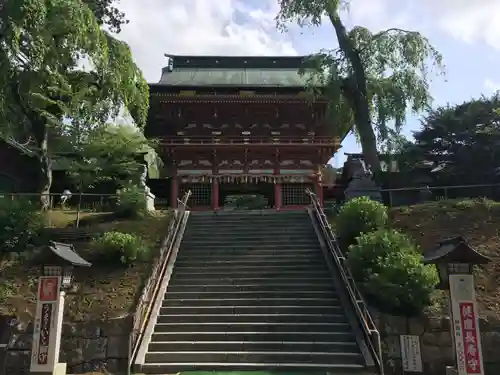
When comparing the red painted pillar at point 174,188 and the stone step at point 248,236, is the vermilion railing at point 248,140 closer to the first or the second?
the red painted pillar at point 174,188

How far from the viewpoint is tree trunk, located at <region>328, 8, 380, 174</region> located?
1781 centimetres

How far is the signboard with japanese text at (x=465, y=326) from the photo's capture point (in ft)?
24.8

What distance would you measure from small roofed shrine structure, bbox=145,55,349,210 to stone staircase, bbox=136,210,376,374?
32.2 feet

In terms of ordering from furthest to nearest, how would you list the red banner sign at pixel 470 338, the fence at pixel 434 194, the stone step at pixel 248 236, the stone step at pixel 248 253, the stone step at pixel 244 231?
the fence at pixel 434 194 < the stone step at pixel 244 231 < the stone step at pixel 248 236 < the stone step at pixel 248 253 < the red banner sign at pixel 470 338

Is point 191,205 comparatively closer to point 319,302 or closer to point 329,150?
point 329,150

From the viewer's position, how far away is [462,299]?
25.7ft

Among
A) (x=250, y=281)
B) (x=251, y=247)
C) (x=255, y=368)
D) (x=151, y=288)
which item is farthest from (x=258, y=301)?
(x=251, y=247)

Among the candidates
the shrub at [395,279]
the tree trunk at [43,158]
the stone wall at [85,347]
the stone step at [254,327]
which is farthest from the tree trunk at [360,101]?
the stone wall at [85,347]

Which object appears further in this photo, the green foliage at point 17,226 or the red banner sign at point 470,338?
the green foliage at point 17,226

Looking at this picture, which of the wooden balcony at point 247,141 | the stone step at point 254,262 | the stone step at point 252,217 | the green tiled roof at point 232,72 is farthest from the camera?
the green tiled roof at point 232,72

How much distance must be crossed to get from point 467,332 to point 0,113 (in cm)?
1225

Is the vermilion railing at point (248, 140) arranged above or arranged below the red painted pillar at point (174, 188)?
above

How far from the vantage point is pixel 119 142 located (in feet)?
66.1

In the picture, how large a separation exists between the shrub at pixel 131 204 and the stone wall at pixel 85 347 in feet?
17.8
